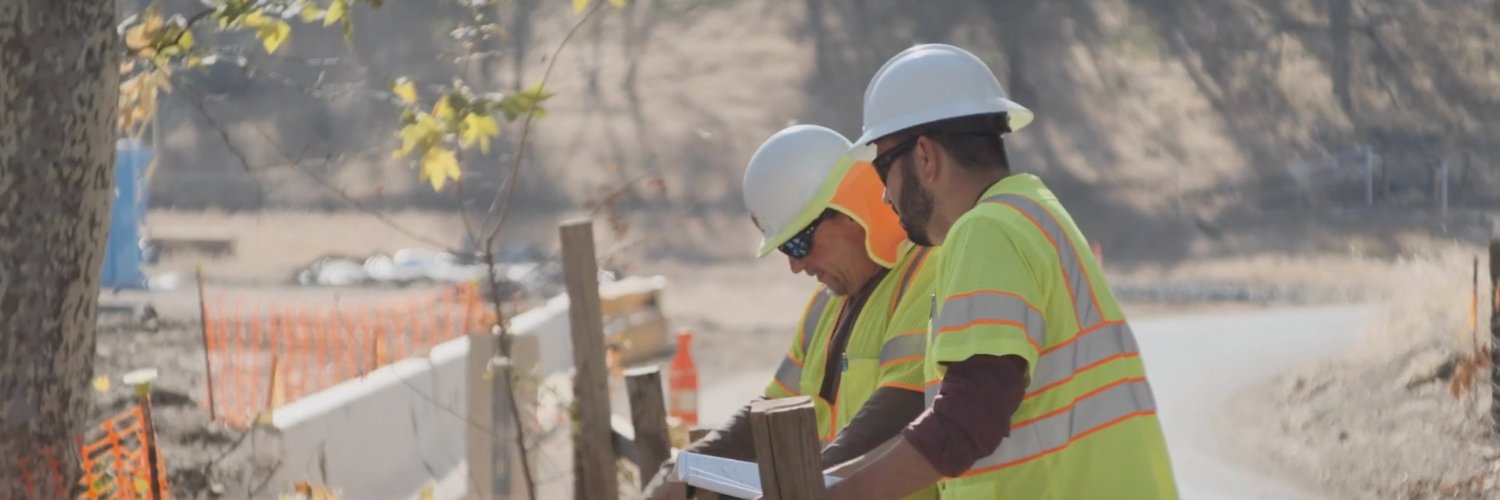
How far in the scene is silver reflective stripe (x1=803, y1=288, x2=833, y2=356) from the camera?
4.39 meters

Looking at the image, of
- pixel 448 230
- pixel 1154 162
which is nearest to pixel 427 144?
pixel 448 230

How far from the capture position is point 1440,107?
47.6 meters

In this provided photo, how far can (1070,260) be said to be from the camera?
319cm

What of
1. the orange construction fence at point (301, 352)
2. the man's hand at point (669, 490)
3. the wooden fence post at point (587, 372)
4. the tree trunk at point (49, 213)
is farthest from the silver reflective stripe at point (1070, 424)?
the orange construction fence at point (301, 352)

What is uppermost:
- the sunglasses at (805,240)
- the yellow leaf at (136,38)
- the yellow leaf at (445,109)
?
the yellow leaf at (136,38)

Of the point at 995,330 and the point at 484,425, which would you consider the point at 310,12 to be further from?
the point at 995,330

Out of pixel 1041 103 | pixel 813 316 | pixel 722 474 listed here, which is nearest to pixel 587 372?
pixel 813 316

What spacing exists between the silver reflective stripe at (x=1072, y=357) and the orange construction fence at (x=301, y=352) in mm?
6310

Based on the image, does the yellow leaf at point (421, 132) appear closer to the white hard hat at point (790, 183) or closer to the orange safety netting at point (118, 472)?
the orange safety netting at point (118, 472)

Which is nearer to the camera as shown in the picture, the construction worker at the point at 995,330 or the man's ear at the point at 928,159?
the construction worker at the point at 995,330

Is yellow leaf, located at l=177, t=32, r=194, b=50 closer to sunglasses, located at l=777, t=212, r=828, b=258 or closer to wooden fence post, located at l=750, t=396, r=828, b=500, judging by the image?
sunglasses, located at l=777, t=212, r=828, b=258

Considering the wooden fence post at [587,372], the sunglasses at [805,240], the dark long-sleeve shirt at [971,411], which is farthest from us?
the wooden fence post at [587,372]

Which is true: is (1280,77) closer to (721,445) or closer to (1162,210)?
(1162,210)

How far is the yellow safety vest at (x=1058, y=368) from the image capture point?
123 inches
